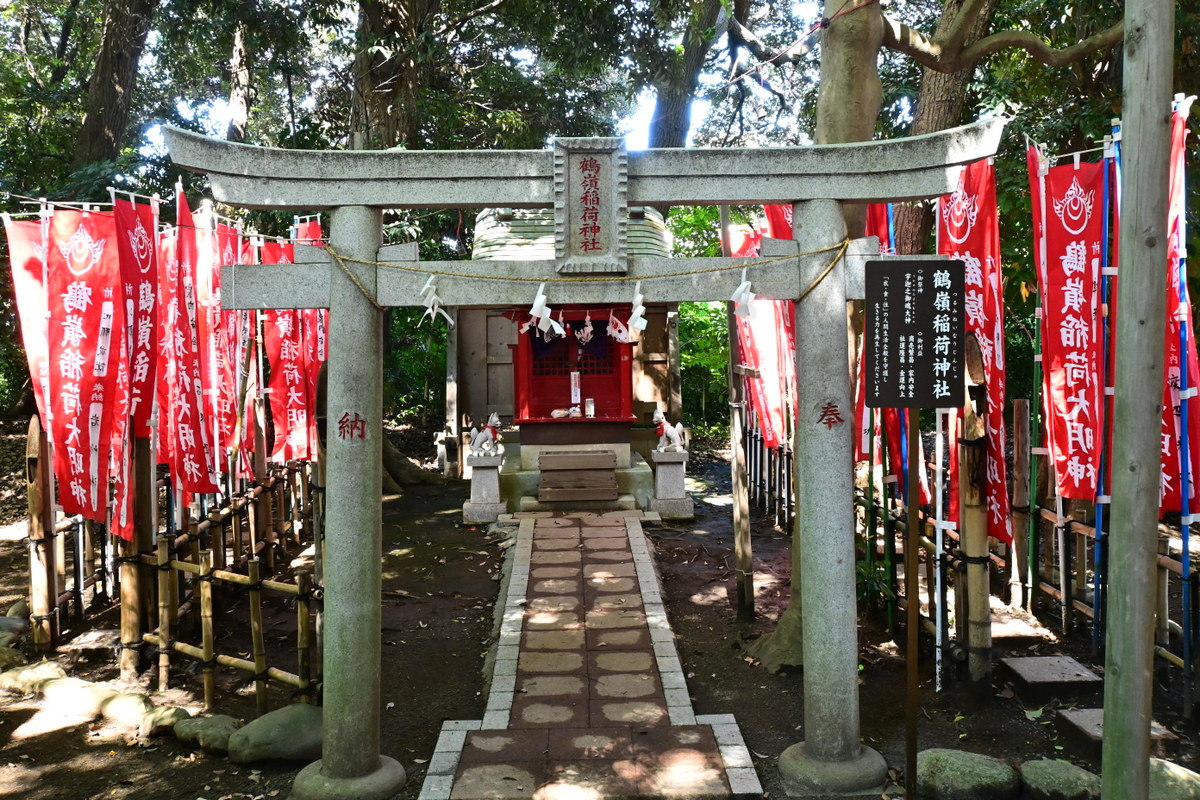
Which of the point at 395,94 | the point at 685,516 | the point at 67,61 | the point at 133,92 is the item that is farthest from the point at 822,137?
the point at 67,61

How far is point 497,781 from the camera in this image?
218 inches

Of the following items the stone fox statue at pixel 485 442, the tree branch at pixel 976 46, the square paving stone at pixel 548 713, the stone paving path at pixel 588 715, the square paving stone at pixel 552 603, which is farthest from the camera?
the stone fox statue at pixel 485 442

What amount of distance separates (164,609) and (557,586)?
13.5ft

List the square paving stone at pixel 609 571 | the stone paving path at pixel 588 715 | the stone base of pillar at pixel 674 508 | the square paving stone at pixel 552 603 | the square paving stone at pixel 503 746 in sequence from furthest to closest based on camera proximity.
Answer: the stone base of pillar at pixel 674 508 → the square paving stone at pixel 609 571 → the square paving stone at pixel 552 603 → the square paving stone at pixel 503 746 → the stone paving path at pixel 588 715

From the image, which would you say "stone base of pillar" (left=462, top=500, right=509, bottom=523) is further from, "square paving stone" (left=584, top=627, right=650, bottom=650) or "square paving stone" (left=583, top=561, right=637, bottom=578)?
"square paving stone" (left=584, top=627, right=650, bottom=650)

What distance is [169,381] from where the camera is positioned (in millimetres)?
8164

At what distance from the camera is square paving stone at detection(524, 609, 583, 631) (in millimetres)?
8680

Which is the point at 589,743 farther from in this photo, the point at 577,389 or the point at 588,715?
the point at 577,389

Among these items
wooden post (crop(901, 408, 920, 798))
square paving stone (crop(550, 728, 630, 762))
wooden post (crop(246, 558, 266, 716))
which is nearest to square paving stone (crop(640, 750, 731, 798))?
square paving stone (crop(550, 728, 630, 762))

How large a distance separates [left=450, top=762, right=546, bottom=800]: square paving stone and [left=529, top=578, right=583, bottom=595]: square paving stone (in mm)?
4020

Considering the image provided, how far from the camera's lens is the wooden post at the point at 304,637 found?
6.60 m

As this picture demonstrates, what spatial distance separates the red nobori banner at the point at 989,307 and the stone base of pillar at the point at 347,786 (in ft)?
15.8

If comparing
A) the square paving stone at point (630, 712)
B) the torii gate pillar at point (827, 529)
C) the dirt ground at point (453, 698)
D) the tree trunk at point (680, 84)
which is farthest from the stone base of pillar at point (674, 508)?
the torii gate pillar at point (827, 529)

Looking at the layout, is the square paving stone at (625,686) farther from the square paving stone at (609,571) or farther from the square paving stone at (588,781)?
the square paving stone at (609,571)
